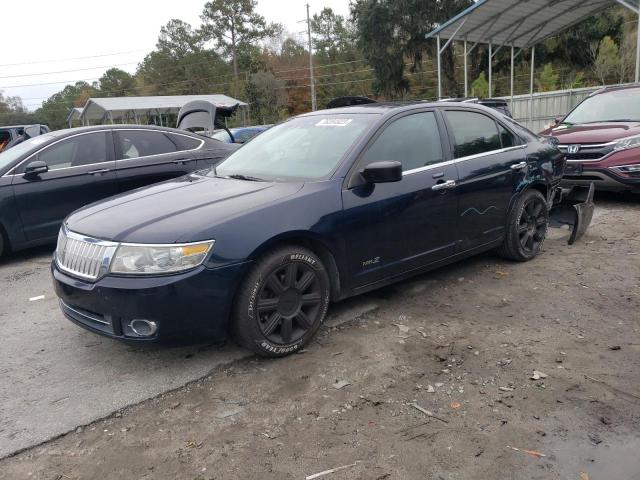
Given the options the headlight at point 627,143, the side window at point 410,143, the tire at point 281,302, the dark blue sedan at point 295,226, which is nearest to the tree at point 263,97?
the headlight at point 627,143

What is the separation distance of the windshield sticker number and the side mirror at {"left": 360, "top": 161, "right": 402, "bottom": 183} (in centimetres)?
68

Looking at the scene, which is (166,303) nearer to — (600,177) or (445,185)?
(445,185)

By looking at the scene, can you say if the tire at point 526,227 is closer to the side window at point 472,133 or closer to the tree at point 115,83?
the side window at point 472,133

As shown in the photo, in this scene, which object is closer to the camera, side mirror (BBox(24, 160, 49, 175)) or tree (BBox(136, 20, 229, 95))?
side mirror (BBox(24, 160, 49, 175))

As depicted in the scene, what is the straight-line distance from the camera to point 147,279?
10.3ft

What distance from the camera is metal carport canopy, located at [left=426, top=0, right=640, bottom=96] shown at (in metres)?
14.2

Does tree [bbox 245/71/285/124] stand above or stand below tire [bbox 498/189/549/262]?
above

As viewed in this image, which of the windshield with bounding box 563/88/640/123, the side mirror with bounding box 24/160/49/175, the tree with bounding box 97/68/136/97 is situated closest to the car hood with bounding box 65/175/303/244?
the side mirror with bounding box 24/160/49/175

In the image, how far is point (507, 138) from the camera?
5254 millimetres

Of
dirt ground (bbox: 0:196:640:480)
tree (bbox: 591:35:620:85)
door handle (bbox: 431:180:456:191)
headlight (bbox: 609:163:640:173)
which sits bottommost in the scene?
dirt ground (bbox: 0:196:640:480)

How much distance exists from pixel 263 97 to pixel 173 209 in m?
46.4

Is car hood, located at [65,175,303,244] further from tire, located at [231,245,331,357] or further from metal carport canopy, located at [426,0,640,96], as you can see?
metal carport canopy, located at [426,0,640,96]

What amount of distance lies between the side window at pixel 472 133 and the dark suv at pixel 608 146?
10.7 ft

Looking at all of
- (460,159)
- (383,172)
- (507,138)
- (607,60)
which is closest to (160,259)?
(383,172)
